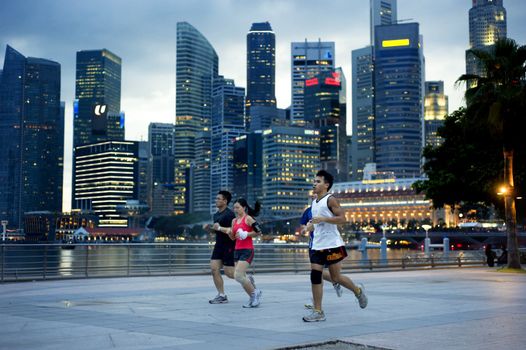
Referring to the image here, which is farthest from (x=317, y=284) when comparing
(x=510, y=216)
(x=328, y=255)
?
(x=510, y=216)

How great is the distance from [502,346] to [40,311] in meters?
7.42

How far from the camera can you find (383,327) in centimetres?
895

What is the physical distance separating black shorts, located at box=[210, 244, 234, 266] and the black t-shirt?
0.26 ft

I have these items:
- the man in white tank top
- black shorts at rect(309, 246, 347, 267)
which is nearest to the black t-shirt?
the man in white tank top

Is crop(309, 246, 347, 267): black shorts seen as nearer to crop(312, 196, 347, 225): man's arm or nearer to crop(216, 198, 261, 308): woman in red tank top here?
crop(312, 196, 347, 225): man's arm

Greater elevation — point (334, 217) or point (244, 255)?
point (334, 217)

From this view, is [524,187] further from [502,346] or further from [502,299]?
[502,346]

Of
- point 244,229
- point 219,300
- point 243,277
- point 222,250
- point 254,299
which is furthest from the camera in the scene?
point 222,250

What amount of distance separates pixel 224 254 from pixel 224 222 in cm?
64

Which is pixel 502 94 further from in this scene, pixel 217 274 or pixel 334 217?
pixel 334 217

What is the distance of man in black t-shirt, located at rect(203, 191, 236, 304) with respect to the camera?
12.5 m

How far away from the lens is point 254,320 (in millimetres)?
9789

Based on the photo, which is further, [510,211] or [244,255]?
[510,211]

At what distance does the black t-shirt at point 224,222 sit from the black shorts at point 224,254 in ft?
0.26
